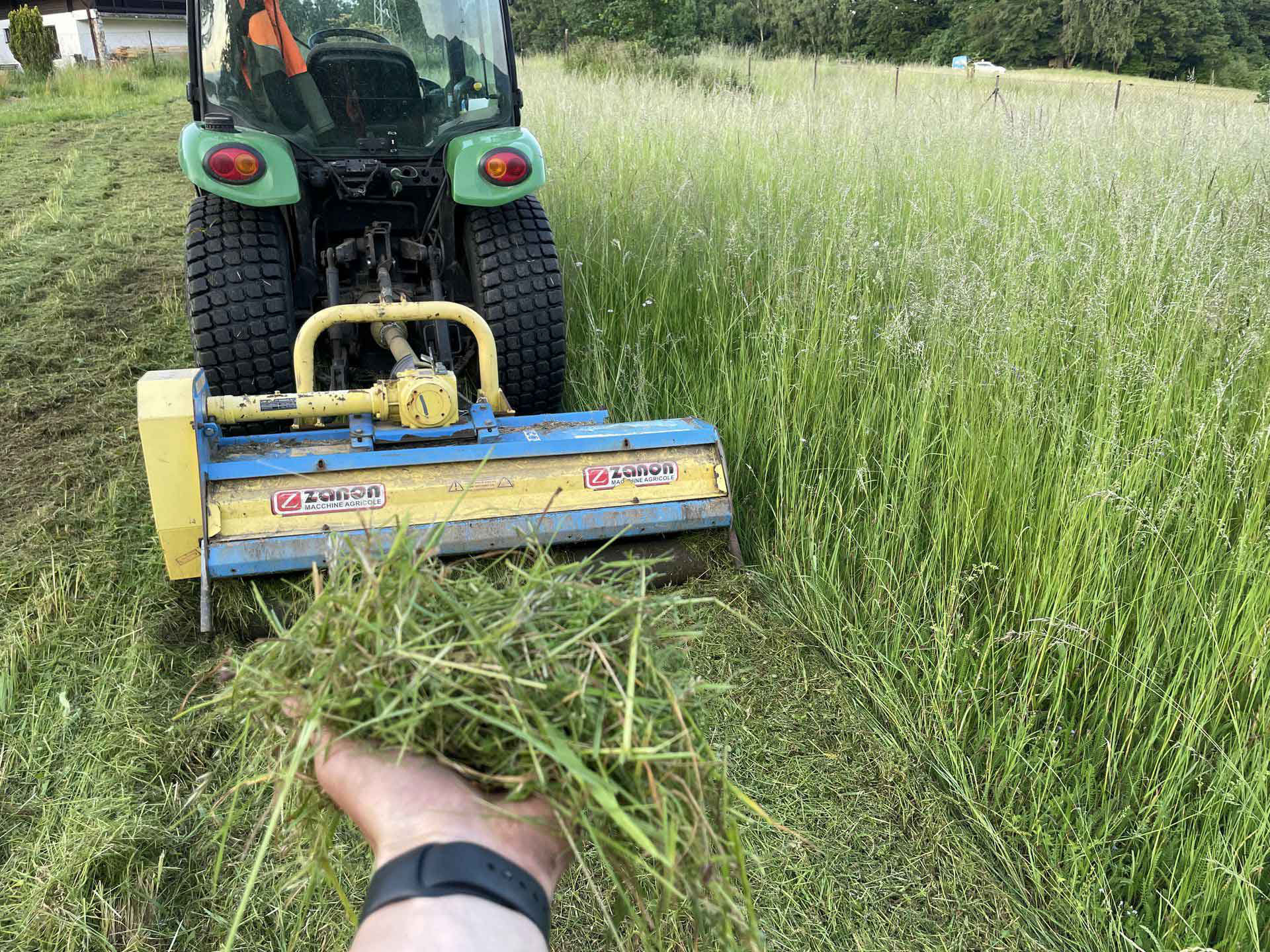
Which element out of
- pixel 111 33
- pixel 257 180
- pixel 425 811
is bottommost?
pixel 425 811

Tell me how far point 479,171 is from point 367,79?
0.68 meters

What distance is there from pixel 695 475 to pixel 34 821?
6.38 ft

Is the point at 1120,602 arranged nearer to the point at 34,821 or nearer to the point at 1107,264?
the point at 1107,264

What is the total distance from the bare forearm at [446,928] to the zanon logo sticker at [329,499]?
183cm

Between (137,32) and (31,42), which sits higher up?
(137,32)

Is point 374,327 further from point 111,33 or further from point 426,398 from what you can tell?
point 111,33

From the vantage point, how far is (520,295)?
353 cm

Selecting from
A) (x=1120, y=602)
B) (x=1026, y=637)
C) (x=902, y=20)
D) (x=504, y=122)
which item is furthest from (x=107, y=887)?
Answer: (x=902, y=20)

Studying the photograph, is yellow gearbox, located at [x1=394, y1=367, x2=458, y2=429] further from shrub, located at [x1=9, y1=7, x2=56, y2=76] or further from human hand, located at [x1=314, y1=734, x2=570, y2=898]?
shrub, located at [x1=9, y1=7, x2=56, y2=76]

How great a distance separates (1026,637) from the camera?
2297 mm

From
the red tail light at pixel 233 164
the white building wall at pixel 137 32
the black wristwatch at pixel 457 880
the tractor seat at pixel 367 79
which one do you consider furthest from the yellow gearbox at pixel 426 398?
the white building wall at pixel 137 32

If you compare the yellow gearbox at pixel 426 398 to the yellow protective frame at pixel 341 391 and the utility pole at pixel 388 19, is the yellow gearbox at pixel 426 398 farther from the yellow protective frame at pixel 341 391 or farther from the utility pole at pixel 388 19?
the utility pole at pixel 388 19

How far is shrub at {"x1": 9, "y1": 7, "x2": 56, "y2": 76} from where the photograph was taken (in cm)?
1983

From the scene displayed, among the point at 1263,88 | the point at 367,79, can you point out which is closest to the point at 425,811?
the point at 367,79
